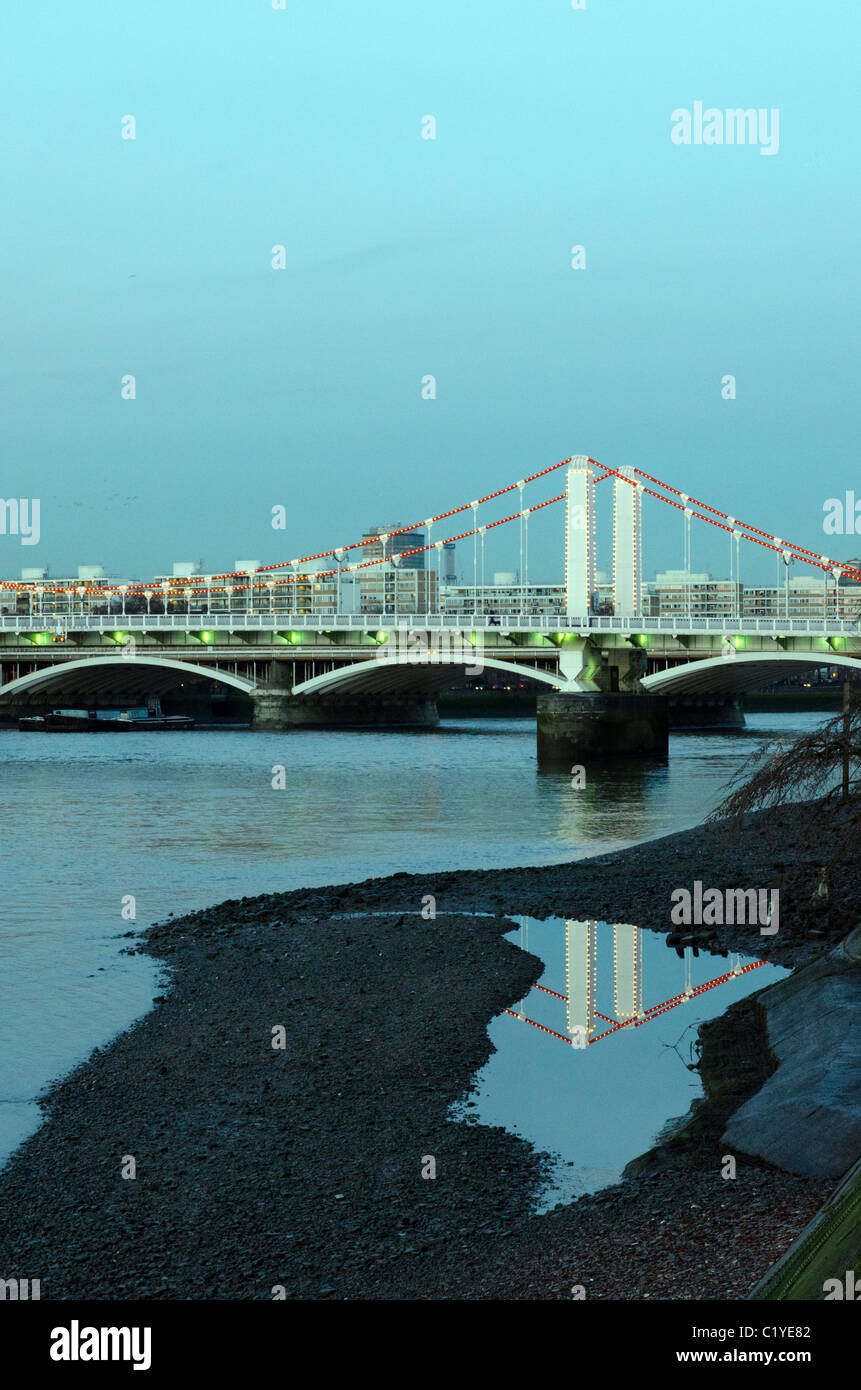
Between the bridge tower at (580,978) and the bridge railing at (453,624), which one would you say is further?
the bridge railing at (453,624)

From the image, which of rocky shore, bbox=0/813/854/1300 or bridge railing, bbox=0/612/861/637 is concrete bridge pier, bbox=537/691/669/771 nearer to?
bridge railing, bbox=0/612/861/637

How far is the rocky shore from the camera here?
583cm

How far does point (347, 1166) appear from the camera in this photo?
24.0ft

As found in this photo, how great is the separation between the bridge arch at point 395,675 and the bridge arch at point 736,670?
12.3ft

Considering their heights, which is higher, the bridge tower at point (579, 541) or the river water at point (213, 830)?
the bridge tower at point (579, 541)

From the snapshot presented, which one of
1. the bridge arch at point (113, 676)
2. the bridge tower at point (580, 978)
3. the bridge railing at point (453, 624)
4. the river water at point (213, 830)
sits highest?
the bridge railing at point (453, 624)

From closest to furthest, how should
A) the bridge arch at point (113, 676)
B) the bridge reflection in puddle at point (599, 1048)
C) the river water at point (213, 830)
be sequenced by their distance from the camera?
1. the bridge reflection in puddle at point (599, 1048)
2. the river water at point (213, 830)
3. the bridge arch at point (113, 676)

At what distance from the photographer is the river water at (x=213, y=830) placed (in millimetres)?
11891

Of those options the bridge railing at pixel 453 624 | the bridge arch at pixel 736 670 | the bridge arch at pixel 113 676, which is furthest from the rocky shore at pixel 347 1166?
the bridge arch at pixel 113 676

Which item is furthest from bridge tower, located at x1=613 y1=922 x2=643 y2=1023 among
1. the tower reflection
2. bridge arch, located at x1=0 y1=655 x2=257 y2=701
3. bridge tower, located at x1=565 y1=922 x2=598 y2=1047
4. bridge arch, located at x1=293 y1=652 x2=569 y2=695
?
bridge arch, located at x1=0 y1=655 x2=257 y2=701

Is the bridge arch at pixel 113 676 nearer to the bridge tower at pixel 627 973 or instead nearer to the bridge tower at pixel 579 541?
the bridge tower at pixel 579 541

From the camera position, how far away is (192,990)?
11.8 metres

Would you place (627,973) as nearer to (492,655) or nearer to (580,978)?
(580,978)

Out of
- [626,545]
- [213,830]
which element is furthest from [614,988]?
[626,545]
